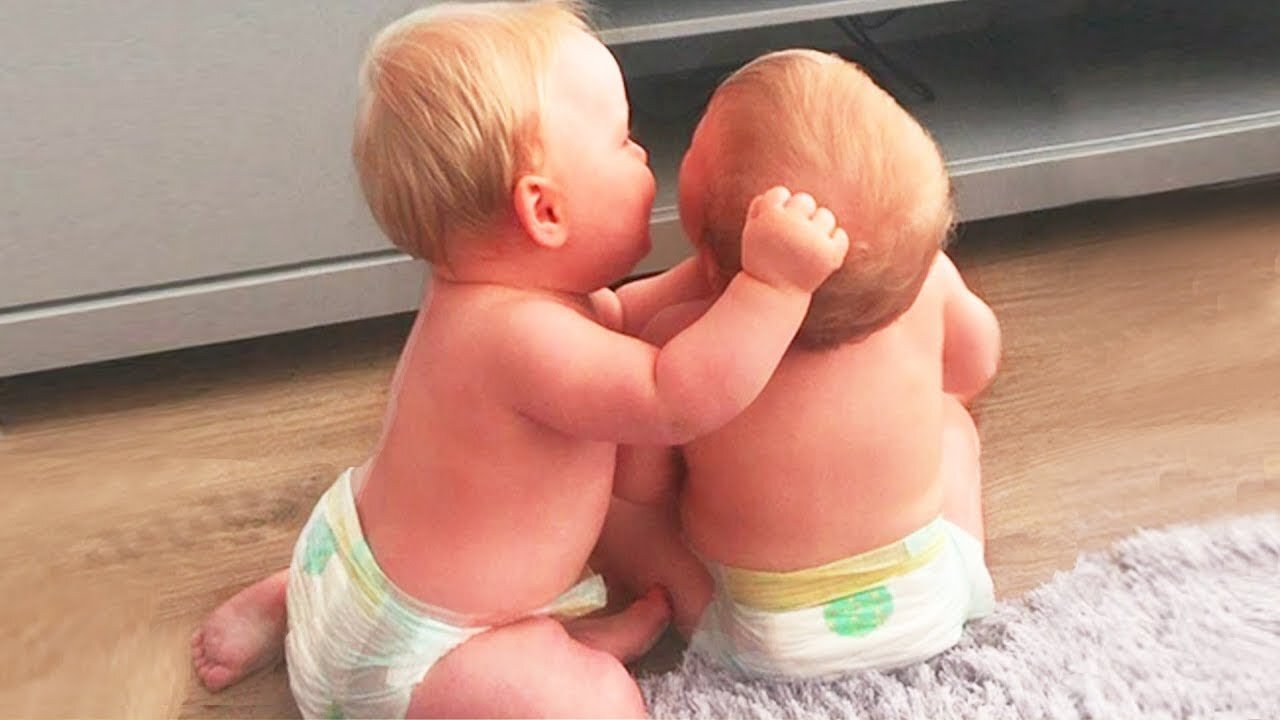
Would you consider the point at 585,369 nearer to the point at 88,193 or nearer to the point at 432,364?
the point at 432,364

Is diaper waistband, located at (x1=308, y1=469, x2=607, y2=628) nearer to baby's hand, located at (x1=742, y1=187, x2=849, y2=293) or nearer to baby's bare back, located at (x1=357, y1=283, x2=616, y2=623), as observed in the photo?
baby's bare back, located at (x1=357, y1=283, x2=616, y2=623)

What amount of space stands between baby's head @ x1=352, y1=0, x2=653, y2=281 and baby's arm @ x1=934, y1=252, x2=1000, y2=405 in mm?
230

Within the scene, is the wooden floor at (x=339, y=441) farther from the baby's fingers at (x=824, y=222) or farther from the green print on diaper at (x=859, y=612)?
the baby's fingers at (x=824, y=222)

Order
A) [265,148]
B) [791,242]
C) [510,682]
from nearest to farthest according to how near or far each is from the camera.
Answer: [791,242] → [510,682] → [265,148]

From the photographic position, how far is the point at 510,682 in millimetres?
729

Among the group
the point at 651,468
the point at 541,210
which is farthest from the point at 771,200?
the point at 651,468

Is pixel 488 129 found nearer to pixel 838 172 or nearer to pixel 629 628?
pixel 838 172

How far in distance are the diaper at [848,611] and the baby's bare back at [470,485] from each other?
11cm

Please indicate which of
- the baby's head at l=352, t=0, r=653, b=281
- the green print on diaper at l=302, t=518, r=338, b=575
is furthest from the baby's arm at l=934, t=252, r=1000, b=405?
the green print on diaper at l=302, t=518, r=338, b=575

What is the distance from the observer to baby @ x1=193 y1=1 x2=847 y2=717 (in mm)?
648

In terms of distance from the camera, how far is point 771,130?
0.66 m

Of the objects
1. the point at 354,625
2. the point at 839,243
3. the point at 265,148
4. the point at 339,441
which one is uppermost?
the point at 839,243

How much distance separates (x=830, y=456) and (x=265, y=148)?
513 mm

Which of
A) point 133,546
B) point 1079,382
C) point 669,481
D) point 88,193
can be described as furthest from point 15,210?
point 1079,382
